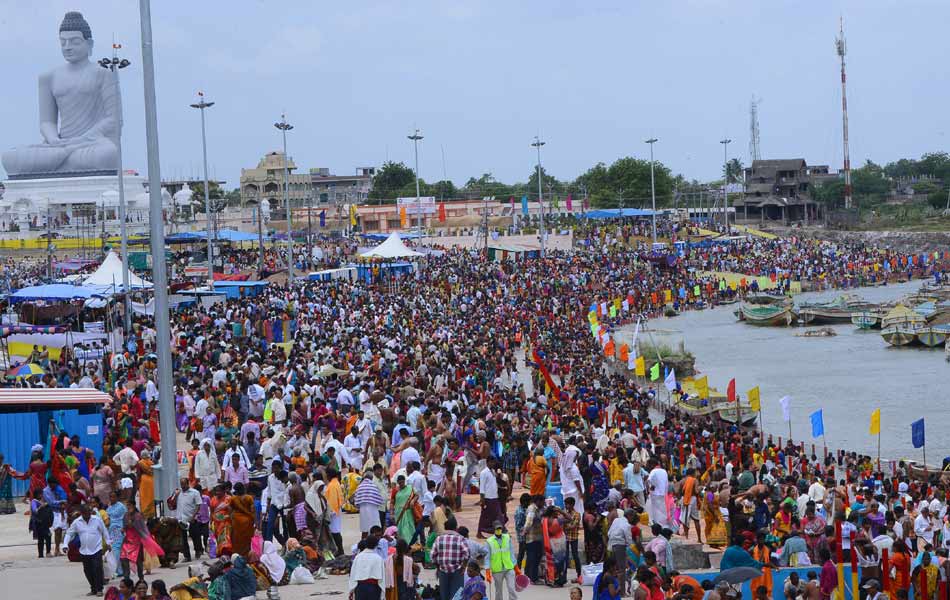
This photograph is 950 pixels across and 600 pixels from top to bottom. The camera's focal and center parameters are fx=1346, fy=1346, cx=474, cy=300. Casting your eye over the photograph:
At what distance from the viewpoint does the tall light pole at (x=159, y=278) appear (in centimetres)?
1487

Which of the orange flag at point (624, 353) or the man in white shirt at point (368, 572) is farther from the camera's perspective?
the orange flag at point (624, 353)

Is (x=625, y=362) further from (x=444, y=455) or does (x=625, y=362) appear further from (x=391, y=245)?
(x=444, y=455)

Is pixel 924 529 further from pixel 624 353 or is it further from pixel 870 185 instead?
pixel 870 185

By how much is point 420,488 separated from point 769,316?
4547cm

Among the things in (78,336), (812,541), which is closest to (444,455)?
(812,541)

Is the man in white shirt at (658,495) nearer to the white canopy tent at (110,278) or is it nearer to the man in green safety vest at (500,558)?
the man in green safety vest at (500,558)

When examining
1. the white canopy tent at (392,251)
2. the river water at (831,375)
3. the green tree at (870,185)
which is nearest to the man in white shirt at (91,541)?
the river water at (831,375)

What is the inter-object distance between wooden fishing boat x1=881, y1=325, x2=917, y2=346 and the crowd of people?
2400 cm

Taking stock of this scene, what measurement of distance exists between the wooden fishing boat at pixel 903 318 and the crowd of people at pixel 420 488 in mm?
24463

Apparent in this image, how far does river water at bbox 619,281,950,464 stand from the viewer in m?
33.1

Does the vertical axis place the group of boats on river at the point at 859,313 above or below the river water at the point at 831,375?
above

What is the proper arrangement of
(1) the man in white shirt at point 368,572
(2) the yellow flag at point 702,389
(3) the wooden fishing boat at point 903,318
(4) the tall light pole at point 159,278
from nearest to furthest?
(1) the man in white shirt at point 368,572 → (4) the tall light pole at point 159,278 → (2) the yellow flag at point 702,389 → (3) the wooden fishing boat at point 903,318

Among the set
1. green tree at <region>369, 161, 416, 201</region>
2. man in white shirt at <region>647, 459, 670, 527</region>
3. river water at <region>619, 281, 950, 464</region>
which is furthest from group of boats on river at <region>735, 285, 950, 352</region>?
green tree at <region>369, 161, 416, 201</region>

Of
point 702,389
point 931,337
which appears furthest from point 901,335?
point 702,389
